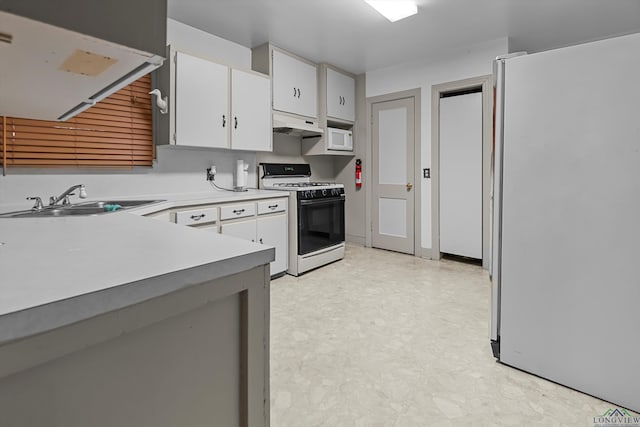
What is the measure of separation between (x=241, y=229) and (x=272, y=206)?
17.2 inches

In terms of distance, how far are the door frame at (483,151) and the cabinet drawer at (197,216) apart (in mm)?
2714

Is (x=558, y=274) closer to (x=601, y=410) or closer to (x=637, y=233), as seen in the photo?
(x=637, y=233)

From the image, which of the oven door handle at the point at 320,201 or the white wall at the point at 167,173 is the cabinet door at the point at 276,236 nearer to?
the oven door handle at the point at 320,201

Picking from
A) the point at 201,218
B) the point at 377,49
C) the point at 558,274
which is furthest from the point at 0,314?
the point at 377,49

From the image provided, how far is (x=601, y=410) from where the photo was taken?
57.9 inches

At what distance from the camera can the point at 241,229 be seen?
2.95 meters

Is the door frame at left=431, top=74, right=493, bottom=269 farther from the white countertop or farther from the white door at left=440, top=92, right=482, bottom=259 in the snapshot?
the white countertop

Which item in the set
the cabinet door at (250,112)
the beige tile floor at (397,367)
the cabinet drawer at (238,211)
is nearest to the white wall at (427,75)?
the beige tile floor at (397,367)

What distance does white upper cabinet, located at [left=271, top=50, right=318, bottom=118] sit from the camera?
362cm

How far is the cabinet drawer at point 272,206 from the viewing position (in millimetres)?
3146

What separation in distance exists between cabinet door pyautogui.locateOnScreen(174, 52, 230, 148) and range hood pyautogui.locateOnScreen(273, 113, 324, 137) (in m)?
0.66

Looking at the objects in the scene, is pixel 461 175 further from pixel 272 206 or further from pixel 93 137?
pixel 93 137

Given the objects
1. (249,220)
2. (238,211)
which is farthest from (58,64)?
(249,220)

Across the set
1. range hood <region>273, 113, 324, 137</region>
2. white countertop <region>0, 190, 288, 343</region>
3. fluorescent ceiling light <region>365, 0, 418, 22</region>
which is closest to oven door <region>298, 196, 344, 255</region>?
range hood <region>273, 113, 324, 137</region>
